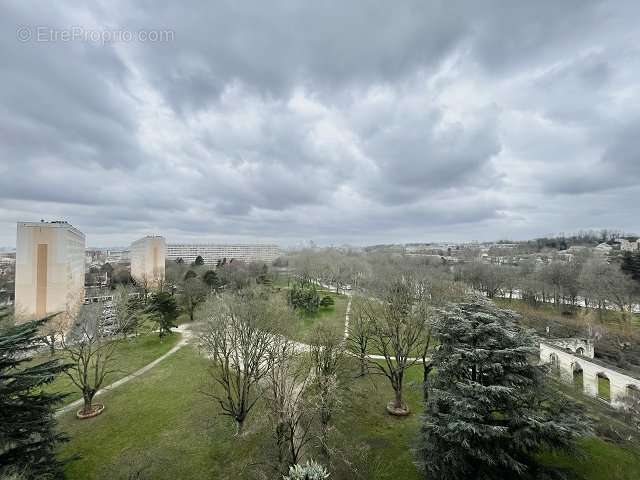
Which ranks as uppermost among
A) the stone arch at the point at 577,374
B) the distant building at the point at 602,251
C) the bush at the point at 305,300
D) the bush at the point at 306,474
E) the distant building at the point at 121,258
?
the distant building at the point at 602,251

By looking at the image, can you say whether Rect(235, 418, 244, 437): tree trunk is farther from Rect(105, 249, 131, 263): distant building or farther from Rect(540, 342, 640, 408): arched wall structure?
Rect(105, 249, 131, 263): distant building

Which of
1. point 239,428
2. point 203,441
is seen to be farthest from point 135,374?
point 239,428

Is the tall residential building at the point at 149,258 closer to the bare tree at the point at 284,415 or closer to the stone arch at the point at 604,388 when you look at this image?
the bare tree at the point at 284,415

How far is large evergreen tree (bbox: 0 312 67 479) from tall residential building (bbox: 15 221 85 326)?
82.0 feet

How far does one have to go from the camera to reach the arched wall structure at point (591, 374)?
1588 cm

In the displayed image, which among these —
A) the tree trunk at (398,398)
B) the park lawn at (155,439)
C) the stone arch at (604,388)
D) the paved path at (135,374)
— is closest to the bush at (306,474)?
the park lawn at (155,439)

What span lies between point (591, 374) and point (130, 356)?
104 ft

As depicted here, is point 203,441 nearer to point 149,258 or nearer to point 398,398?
point 398,398

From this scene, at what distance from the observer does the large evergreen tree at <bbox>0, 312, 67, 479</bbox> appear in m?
7.55

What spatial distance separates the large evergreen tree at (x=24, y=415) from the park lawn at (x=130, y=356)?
33.7 feet

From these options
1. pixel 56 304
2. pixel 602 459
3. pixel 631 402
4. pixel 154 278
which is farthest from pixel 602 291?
pixel 154 278

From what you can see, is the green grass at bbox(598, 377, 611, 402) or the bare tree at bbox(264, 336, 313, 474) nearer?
the bare tree at bbox(264, 336, 313, 474)

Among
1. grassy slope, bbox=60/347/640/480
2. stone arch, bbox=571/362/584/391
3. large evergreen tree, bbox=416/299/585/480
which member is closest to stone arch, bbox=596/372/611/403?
stone arch, bbox=571/362/584/391

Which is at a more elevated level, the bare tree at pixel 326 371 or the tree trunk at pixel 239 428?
the bare tree at pixel 326 371
